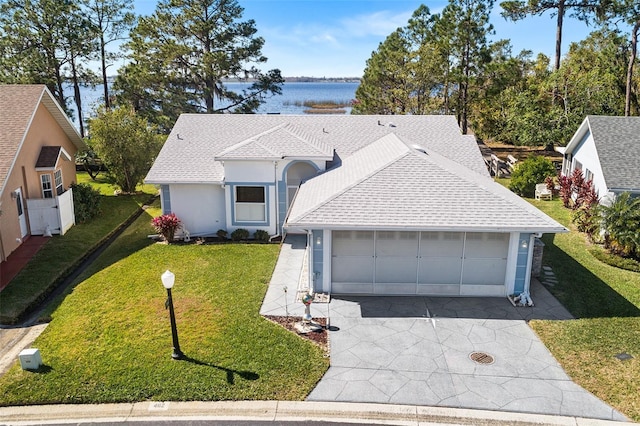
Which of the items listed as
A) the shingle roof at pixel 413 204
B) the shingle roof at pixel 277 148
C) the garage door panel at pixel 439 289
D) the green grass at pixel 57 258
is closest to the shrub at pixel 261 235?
the shingle roof at pixel 277 148

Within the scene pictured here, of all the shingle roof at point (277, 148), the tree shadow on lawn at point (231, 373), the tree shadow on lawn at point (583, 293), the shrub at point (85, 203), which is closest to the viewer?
the tree shadow on lawn at point (231, 373)

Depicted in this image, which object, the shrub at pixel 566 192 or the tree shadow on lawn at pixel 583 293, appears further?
the shrub at pixel 566 192

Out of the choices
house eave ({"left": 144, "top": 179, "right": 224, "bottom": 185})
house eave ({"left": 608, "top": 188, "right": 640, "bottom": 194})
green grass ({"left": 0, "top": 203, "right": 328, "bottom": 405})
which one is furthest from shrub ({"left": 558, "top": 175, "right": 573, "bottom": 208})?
house eave ({"left": 144, "top": 179, "right": 224, "bottom": 185})

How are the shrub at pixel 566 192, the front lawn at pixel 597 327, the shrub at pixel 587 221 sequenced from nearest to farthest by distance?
the front lawn at pixel 597 327 → the shrub at pixel 587 221 → the shrub at pixel 566 192

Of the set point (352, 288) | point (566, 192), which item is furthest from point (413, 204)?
point (566, 192)

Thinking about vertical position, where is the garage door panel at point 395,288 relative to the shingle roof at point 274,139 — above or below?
below

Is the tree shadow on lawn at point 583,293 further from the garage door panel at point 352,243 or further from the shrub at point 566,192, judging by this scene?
the shrub at point 566,192

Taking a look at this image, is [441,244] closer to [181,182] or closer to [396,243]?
[396,243]
